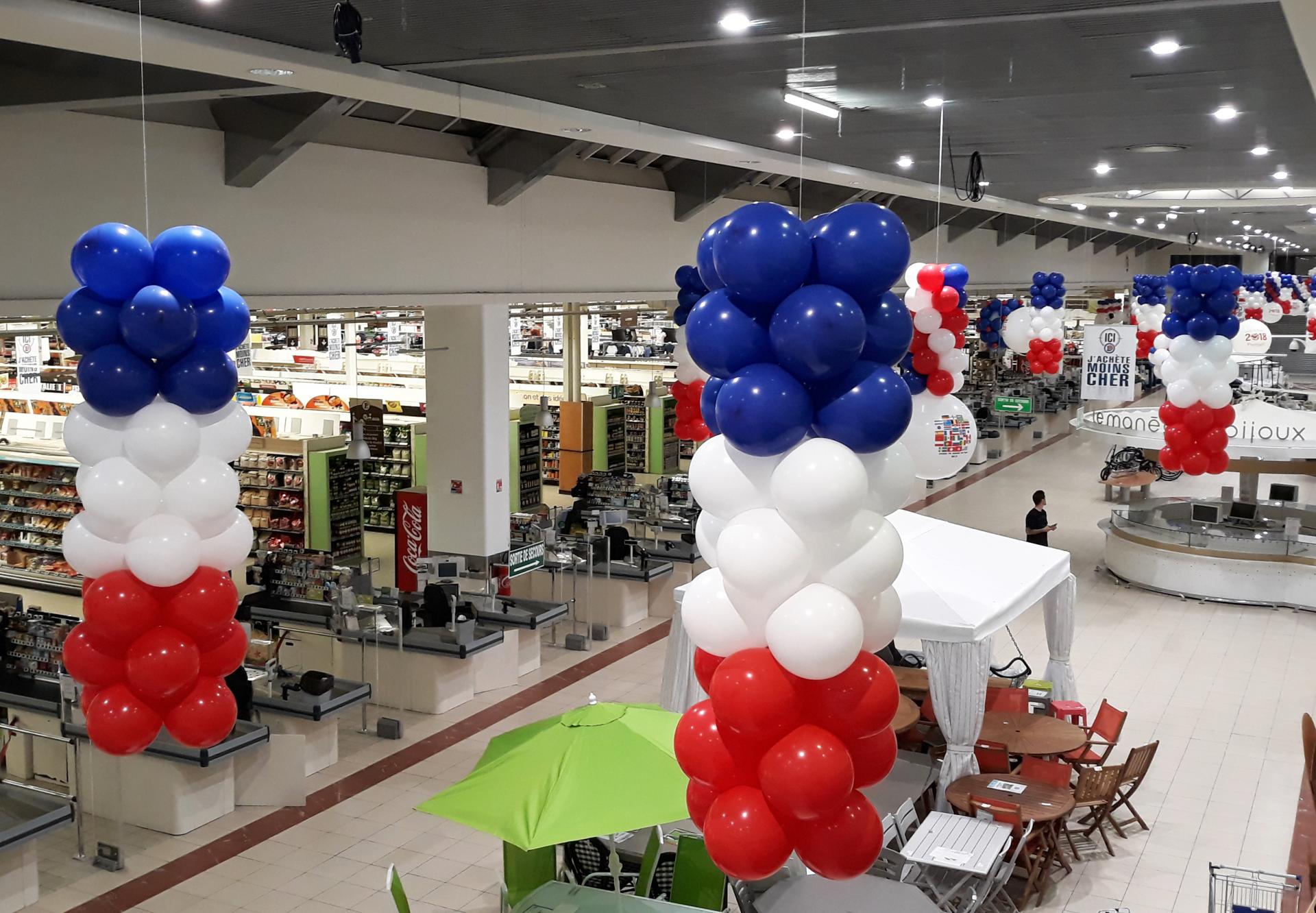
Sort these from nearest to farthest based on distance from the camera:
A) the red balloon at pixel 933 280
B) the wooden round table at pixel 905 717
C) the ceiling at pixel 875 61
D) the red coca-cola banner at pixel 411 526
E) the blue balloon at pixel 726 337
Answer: the blue balloon at pixel 726 337
the ceiling at pixel 875 61
the wooden round table at pixel 905 717
the red balloon at pixel 933 280
the red coca-cola banner at pixel 411 526

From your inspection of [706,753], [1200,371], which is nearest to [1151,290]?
[1200,371]

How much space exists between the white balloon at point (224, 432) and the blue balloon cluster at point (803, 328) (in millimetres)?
1997

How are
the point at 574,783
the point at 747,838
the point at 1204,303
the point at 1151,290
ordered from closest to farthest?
1. the point at 747,838
2. the point at 574,783
3. the point at 1204,303
4. the point at 1151,290

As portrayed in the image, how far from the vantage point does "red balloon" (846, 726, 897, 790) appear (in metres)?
3.95

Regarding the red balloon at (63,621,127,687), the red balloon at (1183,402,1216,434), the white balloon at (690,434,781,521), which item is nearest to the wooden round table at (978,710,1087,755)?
the red balloon at (1183,402,1216,434)

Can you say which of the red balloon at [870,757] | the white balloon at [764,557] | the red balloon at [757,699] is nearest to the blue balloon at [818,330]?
the white balloon at [764,557]

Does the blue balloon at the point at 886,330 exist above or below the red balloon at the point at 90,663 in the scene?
above

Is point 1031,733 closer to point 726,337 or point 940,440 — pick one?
point 940,440

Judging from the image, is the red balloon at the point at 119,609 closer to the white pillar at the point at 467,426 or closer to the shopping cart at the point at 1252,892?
the shopping cart at the point at 1252,892

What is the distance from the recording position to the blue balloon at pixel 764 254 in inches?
147

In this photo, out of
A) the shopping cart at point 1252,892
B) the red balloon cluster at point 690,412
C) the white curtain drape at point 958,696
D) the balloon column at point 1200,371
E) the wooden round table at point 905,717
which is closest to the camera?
the shopping cart at point 1252,892

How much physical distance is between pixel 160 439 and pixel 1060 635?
24.4 feet

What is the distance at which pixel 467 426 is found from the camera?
12.5 meters

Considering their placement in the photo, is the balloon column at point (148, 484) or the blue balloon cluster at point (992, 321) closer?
the balloon column at point (148, 484)
